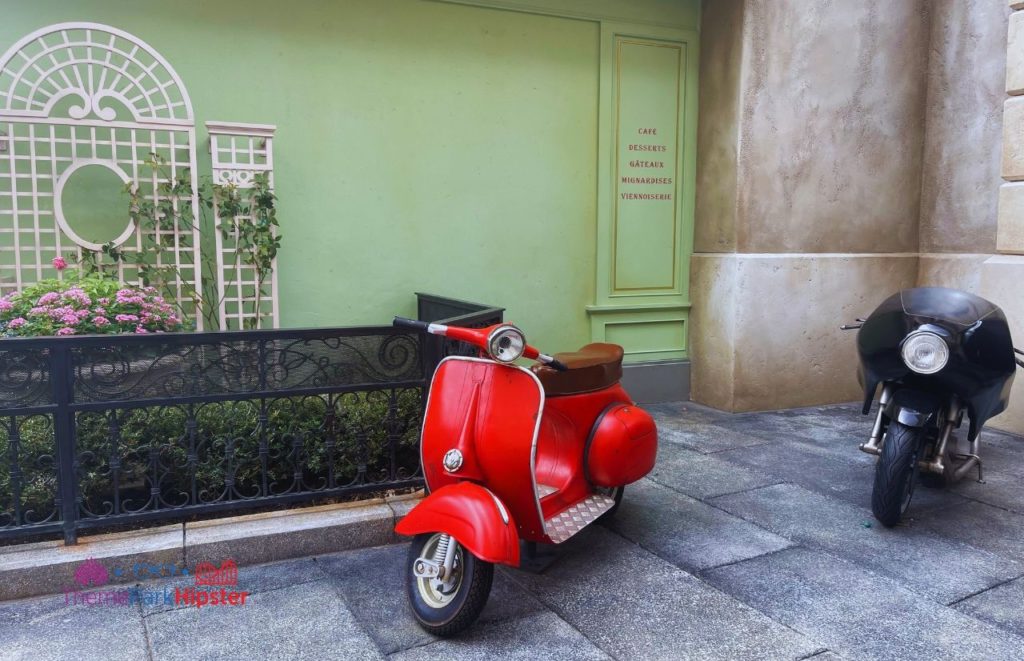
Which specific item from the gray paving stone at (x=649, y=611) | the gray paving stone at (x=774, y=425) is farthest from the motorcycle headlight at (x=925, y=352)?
the gray paving stone at (x=774, y=425)

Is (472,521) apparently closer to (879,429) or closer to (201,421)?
(201,421)

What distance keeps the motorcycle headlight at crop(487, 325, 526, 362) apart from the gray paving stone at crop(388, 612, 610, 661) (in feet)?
3.40

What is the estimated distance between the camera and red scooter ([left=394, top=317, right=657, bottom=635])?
278 cm

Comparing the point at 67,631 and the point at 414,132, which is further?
the point at 414,132

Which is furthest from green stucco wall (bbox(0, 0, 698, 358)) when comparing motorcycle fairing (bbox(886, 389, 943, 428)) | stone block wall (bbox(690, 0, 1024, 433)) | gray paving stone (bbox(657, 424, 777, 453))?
motorcycle fairing (bbox(886, 389, 943, 428))

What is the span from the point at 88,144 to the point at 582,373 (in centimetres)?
364

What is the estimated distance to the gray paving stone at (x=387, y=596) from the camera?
9.41 ft

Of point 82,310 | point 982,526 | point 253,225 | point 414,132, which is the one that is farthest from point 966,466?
point 82,310

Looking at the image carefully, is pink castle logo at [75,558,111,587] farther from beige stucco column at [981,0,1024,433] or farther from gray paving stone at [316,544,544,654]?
beige stucco column at [981,0,1024,433]

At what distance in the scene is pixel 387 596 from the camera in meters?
3.17

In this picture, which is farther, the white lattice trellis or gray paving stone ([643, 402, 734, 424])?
gray paving stone ([643, 402, 734, 424])

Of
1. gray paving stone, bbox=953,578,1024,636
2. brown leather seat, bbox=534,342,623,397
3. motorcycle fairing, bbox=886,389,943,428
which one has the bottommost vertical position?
gray paving stone, bbox=953,578,1024,636

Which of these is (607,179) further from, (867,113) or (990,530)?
(990,530)

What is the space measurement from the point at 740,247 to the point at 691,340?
3.25ft
